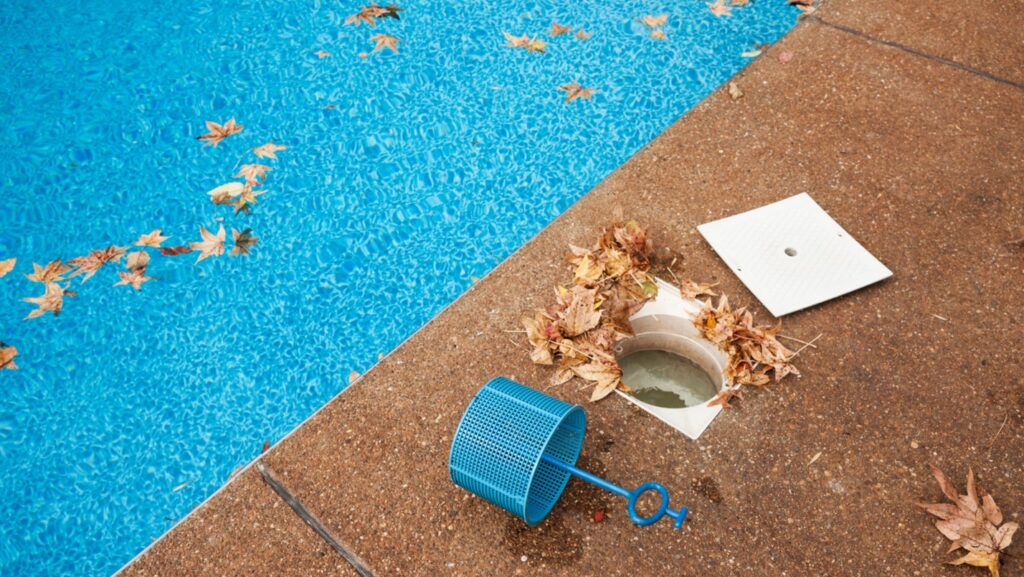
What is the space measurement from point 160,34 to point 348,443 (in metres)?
3.78

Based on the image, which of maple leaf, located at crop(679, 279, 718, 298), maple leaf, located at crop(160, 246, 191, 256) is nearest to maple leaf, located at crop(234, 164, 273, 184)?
maple leaf, located at crop(160, 246, 191, 256)

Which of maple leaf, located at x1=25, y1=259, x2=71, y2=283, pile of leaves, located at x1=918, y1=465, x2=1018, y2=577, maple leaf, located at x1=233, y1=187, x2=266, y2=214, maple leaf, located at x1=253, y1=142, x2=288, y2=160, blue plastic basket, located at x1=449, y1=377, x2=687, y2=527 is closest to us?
blue plastic basket, located at x1=449, y1=377, x2=687, y2=527

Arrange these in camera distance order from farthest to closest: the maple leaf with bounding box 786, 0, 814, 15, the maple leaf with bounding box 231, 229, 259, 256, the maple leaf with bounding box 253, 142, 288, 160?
the maple leaf with bounding box 786, 0, 814, 15 < the maple leaf with bounding box 253, 142, 288, 160 < the maple leaf with bounding box 231, 229, 259, 256

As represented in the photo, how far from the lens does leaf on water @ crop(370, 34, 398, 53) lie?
459cm

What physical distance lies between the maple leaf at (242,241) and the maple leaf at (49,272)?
0.86m

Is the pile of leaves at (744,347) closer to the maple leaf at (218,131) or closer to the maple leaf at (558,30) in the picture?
the maple leaf at (558,30)

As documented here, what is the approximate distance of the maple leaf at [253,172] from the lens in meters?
3.89

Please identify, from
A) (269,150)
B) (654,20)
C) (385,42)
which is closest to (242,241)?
(269,150)

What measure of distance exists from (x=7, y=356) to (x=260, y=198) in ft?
4.73

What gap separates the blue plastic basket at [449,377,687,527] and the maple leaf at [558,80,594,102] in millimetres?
2560

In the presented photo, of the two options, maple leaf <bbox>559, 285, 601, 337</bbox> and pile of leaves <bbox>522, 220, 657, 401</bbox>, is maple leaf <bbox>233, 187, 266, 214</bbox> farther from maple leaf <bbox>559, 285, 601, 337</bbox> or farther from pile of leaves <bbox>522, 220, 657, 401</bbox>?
maple leaf <bbox>559, 285, 601, 337</bbox>

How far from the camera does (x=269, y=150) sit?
402cm

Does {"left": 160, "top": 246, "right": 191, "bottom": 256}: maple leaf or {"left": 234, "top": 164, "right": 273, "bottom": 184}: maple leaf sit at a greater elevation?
{"left": 234, "top": 164, "right": 273, "bottom": 184}: maple leaf

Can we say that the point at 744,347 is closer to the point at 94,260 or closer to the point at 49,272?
the point at 94,260
